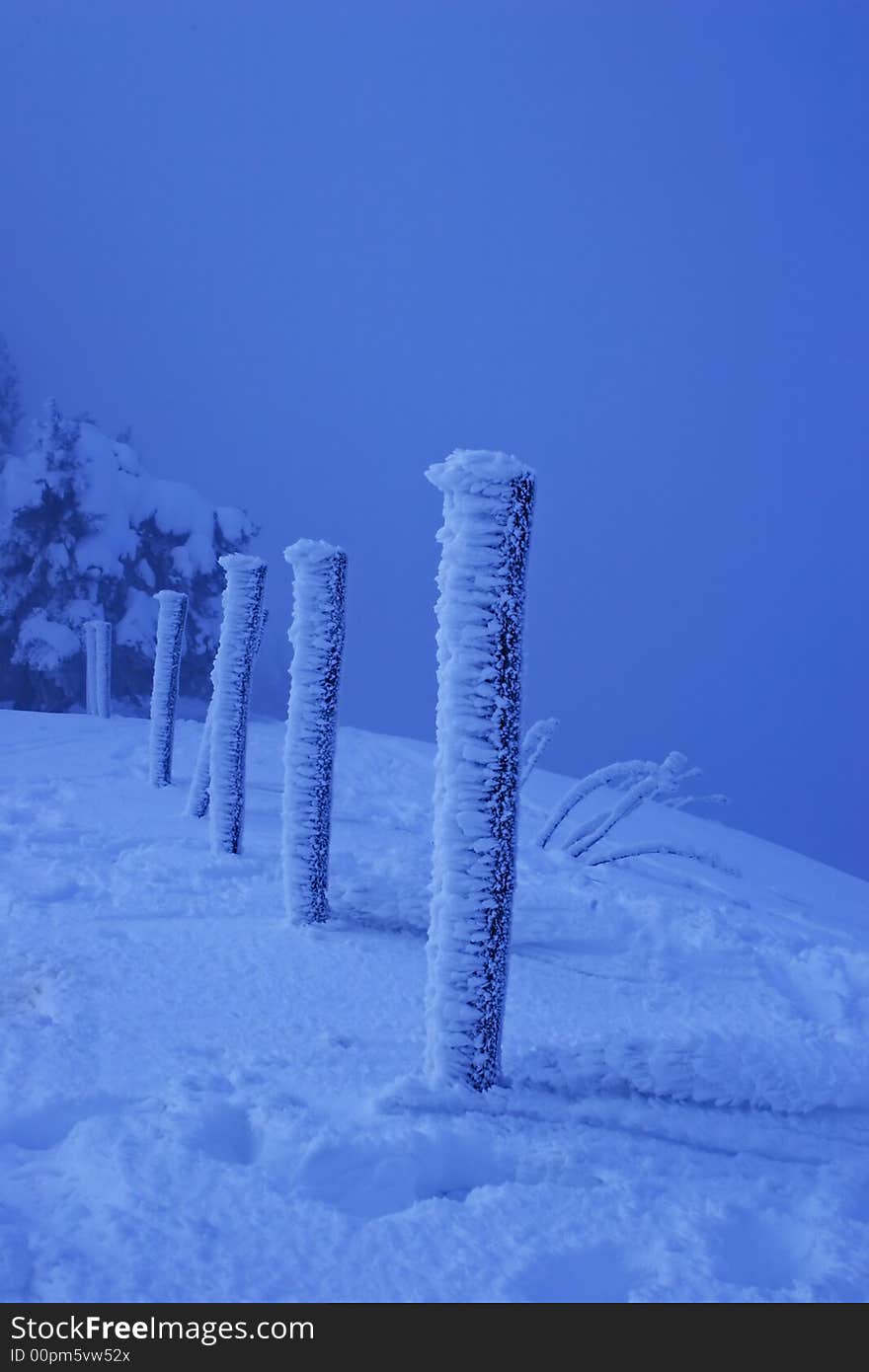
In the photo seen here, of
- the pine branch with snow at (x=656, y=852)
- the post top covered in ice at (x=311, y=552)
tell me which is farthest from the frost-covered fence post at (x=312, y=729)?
the pine branch with snow at (x=656, y=852)

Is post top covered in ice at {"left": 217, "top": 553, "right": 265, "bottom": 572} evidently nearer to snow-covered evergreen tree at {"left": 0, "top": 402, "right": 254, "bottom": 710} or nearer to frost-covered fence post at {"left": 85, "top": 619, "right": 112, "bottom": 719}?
frost-covered fence post at {"left": 85, "top": 619, "right": 112, "bottom": 719}

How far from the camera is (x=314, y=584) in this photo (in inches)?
146

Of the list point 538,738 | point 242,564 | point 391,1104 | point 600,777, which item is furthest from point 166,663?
point 391,1104

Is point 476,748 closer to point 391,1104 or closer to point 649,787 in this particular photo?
point 391,1104

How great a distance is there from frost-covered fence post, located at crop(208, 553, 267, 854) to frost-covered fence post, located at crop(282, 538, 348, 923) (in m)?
0.96

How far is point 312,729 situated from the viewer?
366cm

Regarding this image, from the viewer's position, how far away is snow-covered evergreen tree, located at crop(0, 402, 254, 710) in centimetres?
1466

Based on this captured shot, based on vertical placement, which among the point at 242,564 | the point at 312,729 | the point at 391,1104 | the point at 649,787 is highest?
the point at 242,564

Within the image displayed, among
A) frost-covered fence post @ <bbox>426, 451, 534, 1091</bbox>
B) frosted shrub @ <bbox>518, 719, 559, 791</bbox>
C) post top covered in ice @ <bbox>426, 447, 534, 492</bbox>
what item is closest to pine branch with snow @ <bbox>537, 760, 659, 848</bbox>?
frosted shrub @ <bbox>518, 719, 559, 791</bbox>

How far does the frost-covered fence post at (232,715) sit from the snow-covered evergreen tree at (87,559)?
9621 mm

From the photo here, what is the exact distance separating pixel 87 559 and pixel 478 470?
45.9 feet

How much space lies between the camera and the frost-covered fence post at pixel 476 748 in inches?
92.0
